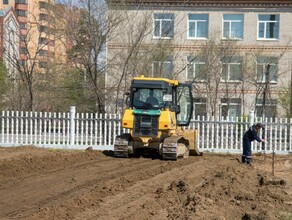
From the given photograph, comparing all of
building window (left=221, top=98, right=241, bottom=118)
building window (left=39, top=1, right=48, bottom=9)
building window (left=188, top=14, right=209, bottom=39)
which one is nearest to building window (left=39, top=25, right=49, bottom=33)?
building window (left=39, top=1, right=48, bottom=9)

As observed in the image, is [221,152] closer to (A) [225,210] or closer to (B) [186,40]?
(A) [225,210]

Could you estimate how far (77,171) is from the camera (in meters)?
13.1

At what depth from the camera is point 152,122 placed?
55.7 ft

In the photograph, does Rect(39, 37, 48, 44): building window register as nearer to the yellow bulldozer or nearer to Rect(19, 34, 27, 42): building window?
Rect(19, 34, 27, 42): building window

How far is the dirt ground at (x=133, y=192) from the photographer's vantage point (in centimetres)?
797

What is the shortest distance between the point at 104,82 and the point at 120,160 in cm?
1155

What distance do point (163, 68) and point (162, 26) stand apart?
103 inches

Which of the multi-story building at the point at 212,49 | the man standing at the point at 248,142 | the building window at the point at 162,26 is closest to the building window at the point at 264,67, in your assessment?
the multi-story building at the point at 212,49

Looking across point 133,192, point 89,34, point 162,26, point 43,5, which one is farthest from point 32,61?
point 133,192

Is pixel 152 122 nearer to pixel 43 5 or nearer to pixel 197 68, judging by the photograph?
pixel 43 5

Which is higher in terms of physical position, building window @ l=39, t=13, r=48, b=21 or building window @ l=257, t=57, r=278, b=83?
building window @ l=39, t=13, r=48, b=21

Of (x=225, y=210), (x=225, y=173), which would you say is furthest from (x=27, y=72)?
(x=225, y=210)

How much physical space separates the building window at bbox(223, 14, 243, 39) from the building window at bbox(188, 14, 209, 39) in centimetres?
145

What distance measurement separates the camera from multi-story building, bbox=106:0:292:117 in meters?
27.9
